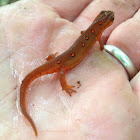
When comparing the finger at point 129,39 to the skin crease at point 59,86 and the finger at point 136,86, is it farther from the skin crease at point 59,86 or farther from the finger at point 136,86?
the finger at point 136,86

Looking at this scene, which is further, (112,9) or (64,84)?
(112,9)

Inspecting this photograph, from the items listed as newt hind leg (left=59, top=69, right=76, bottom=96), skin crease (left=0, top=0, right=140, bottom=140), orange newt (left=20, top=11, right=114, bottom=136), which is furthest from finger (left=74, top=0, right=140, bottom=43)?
newt hind leg (left=59, top=69, right=76, bottom=96)

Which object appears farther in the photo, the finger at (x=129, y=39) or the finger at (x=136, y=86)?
the finger at (x=129, y=39)

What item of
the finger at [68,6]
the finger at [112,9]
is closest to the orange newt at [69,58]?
the finger at [112,9]

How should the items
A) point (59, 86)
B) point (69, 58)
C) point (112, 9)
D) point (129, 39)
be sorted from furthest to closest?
point (112, 9), point (129, 39), point (69, 58), point (59, 86)

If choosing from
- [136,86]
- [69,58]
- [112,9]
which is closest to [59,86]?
[69,58]

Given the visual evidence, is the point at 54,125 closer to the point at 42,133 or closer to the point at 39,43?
the point at 42,133

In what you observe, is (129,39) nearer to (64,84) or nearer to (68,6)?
(64,84)
